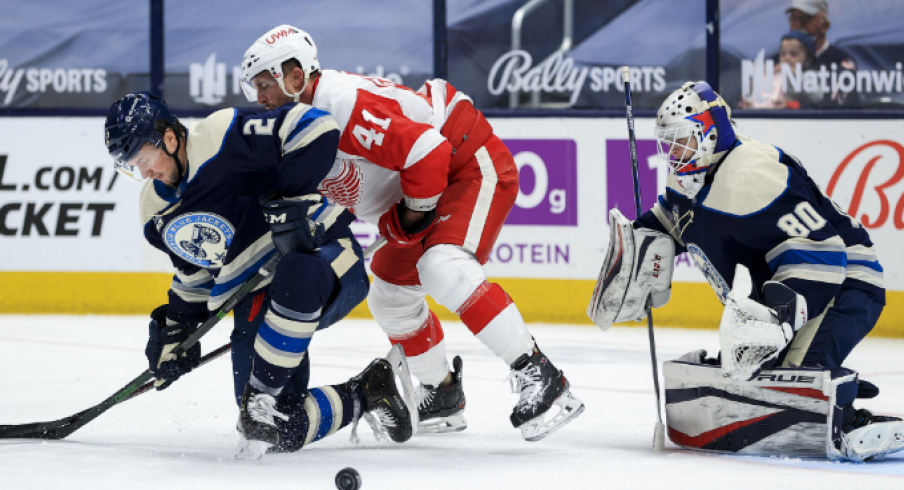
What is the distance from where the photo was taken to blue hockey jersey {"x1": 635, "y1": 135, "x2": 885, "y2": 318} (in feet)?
7.99

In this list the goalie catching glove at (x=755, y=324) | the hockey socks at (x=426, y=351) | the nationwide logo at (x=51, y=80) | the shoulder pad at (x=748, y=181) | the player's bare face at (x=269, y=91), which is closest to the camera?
the goalie catching glove at (x=755, y=324)

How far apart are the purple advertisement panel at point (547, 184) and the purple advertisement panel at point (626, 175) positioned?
0.18 metres

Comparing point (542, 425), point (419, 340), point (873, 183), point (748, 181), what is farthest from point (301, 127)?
point (873, 183)

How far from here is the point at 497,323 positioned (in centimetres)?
258

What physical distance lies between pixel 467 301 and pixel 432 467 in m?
0.42

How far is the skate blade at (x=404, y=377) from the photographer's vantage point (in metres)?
2.71

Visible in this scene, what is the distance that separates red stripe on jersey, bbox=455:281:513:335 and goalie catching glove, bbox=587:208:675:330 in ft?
1.33

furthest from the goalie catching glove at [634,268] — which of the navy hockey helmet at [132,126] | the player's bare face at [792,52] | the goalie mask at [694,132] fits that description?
the player's bare face at [792,52]

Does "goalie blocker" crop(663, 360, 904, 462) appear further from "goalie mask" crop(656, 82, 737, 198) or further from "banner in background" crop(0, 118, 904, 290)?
"banner in background" crop(0, 118, 904, 290)

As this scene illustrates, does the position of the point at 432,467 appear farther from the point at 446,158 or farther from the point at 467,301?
the point at 446,158

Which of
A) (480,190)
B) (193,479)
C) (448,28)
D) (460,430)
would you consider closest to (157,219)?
(193,479)

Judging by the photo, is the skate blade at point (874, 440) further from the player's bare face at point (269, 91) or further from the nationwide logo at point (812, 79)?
the nationwide logo at point (812, 79)

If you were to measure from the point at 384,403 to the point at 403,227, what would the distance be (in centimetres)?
44

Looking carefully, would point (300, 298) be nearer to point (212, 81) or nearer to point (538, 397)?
point (538, 397)
